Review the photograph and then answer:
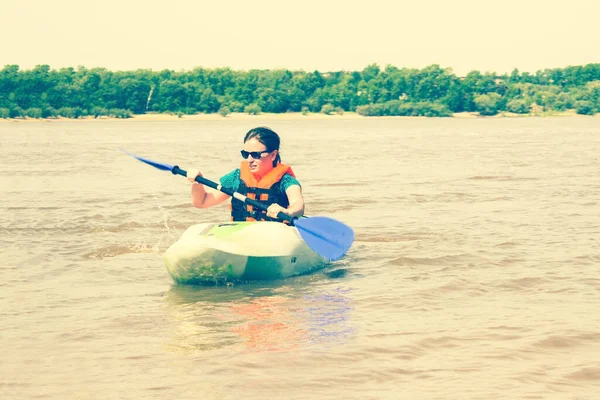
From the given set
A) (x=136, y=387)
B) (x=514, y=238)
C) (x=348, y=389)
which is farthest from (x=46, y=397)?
(x=514, y=238)

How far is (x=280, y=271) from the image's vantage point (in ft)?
25.8

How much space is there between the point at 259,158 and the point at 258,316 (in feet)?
5.96

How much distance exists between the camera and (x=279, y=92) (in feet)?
298

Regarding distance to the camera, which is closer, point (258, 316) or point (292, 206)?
point (258, 316)

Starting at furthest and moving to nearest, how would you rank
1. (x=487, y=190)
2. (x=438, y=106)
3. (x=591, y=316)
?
(x=438, y=106), (x=487, y=190), (x=591, y=316)

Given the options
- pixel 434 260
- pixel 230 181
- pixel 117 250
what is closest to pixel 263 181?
pixel 230 181

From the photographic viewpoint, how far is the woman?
7.93m

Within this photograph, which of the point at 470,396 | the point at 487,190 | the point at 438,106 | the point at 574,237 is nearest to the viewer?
the point at 470,396

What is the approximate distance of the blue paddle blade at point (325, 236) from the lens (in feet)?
26.6

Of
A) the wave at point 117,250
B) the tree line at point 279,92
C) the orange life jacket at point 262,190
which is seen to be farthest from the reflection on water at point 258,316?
the tree line at point 279,92

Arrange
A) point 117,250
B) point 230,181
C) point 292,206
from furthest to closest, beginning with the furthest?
point 117,250 → point 230,181 → point 292,206

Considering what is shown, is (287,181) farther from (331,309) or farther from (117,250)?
(117,250)

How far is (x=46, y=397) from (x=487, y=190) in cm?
1170

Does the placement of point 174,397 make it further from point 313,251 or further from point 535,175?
point 535,175
